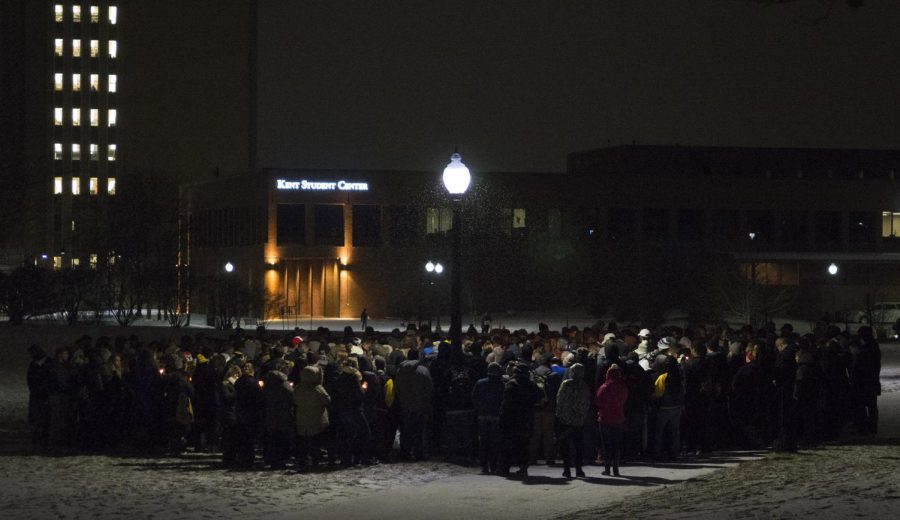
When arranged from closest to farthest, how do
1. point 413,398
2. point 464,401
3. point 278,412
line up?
point 278,412 → point 413,398 → point 464,401

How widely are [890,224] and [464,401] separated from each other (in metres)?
76.6

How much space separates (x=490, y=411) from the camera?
16.4m

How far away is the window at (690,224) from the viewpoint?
84.9 m

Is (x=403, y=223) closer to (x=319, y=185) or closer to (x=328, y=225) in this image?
(x=328, y=225)

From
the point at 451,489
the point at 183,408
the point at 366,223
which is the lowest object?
the point at 451,489

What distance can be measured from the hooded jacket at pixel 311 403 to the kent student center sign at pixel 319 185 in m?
64.3

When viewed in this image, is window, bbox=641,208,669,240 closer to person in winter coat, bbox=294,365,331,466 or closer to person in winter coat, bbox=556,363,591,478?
person in winter coat, bbox=294,365,331,466

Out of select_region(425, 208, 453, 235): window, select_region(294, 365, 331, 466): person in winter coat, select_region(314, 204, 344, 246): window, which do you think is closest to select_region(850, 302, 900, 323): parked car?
select_region(425, 208, 453, 235): window

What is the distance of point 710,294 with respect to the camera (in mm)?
56625

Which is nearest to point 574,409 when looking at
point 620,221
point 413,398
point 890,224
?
point 413,398

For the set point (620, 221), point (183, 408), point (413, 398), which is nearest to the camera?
point (413, 398)

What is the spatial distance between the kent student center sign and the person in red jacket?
215 feet

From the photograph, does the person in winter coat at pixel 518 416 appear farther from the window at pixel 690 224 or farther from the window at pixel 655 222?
the window at pixel 690 224

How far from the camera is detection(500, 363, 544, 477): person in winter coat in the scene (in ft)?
51.8
